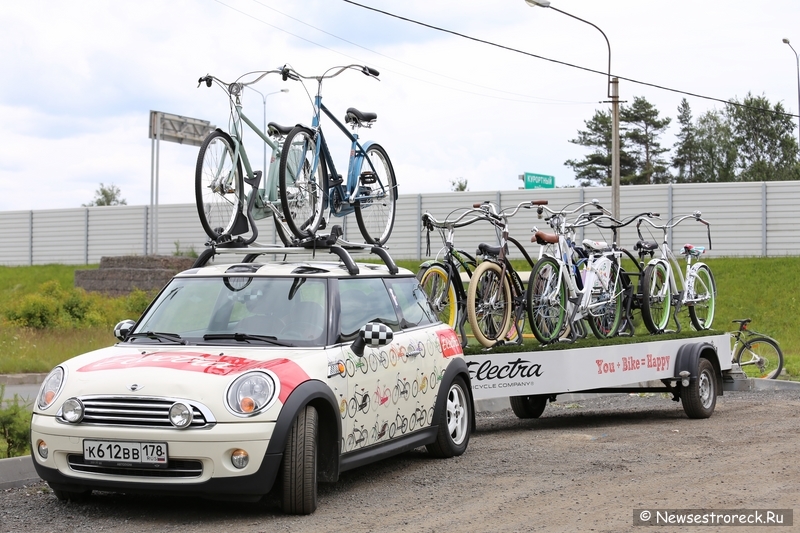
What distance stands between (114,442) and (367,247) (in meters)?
3.08

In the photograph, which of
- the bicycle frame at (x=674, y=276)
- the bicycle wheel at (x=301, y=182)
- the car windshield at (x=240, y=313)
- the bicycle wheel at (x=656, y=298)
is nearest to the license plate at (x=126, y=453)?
the car windshield at (x=240, y=313)

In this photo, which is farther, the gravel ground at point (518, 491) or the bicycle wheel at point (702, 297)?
the bicycle wheel at point (702, 297)

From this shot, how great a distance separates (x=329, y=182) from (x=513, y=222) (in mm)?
27836

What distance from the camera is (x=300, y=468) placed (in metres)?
6.81

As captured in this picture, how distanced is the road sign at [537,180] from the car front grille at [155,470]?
107 feet

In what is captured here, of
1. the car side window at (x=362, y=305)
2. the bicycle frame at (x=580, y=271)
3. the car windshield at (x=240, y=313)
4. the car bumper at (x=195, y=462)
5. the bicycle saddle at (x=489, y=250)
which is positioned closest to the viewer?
the car bumper at (x=195, y=462)

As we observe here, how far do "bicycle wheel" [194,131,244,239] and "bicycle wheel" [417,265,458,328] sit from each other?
2.28 m

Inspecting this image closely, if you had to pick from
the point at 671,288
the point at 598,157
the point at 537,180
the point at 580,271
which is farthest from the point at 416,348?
the point at 598,157

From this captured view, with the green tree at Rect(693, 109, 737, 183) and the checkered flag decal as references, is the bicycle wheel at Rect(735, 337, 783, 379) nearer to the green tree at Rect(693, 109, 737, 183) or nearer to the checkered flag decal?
the checkered flag decal

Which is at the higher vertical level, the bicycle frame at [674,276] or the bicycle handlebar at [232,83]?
the bicycle handlebar at [232,83]

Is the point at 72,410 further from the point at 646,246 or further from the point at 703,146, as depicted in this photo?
the point at 703,146

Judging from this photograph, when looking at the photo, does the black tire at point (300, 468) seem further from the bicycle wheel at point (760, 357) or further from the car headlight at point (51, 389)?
the bicycle wheel at point (760, 357)

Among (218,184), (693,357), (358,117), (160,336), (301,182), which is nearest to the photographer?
(160,336)

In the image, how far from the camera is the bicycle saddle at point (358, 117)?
1077 centimetres
